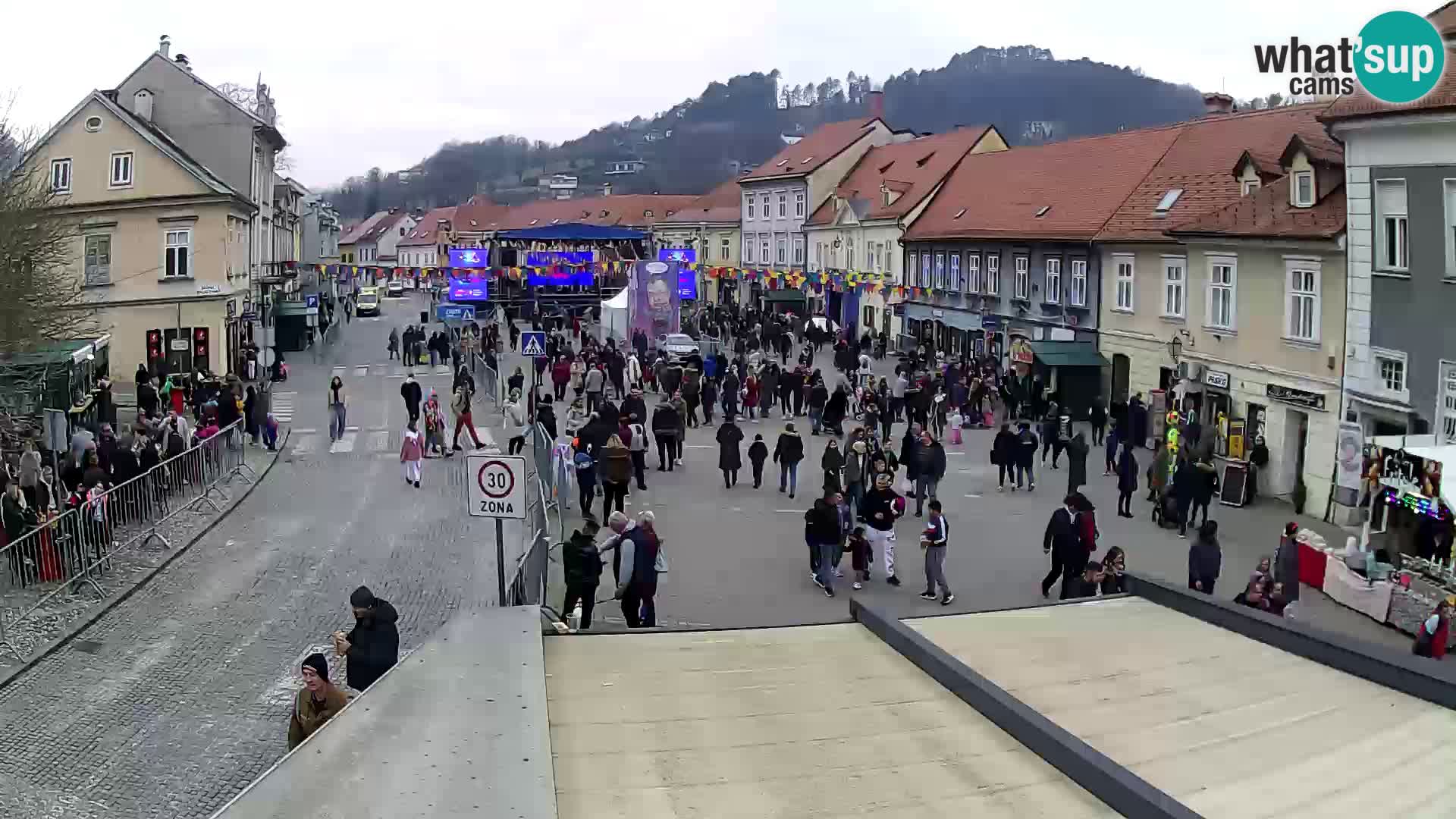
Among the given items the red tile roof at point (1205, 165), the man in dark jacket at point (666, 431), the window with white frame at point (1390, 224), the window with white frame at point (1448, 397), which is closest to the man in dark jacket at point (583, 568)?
the man in dark jacket at point (666, 431)

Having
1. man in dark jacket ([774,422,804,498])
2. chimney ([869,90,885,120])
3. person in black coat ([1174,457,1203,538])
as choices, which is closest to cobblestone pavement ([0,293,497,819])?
man in dark jacket ([774,422,804,498])

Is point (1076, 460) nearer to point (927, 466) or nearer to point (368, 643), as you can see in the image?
point (927, 466)

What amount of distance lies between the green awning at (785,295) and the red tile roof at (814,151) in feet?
19.8

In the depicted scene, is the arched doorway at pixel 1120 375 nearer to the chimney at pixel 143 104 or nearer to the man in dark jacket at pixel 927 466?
the man in dark jacket at pixel 927 466

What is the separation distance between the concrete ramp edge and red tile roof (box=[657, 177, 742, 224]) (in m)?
73.6

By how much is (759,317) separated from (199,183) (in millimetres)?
26205

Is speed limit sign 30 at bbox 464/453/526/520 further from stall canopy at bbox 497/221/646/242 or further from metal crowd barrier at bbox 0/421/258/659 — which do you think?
stall canopy at bbox 497/221/646/242

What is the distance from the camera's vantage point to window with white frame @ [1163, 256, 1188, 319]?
99.8 feet

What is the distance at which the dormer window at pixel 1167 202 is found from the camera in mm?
33781

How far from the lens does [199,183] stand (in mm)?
40188

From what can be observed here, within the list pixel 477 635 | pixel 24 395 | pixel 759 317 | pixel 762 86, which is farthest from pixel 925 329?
pixel 762 86

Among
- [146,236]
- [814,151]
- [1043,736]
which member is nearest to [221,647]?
[1043,736]

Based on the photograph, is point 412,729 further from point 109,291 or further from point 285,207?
point 285,207

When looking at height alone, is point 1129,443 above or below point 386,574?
above
